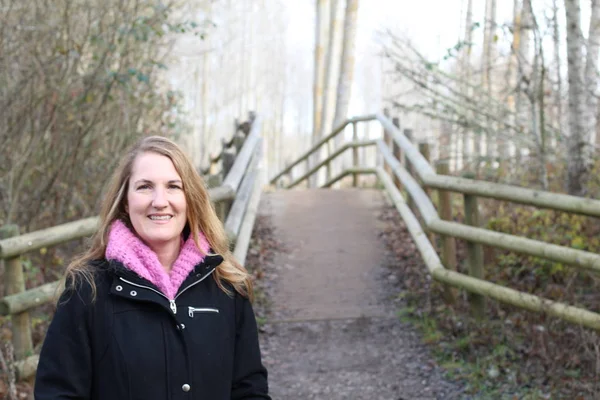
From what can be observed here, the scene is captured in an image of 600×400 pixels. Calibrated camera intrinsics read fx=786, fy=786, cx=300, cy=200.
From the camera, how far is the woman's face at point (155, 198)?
239 centimetres

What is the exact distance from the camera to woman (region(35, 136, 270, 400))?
7.26 ft

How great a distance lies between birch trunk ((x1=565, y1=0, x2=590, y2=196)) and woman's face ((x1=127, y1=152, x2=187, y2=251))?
504 cm

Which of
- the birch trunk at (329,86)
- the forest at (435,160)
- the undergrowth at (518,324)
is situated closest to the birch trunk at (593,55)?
the forest at (435,160)

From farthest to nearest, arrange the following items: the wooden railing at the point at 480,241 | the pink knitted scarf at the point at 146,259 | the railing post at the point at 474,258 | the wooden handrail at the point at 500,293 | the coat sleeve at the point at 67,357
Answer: the railing post at the point at 474,258 < the wooden railing at the point at 480,241 < the wooden handrail at the point at 500,293 < the pink knitted scarf at the point at 146,259 < the coat sleeve at the point at 67,357

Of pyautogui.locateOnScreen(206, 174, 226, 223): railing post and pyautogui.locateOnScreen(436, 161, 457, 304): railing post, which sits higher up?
pyautogui.locateOnScreen(206, 174, 226, 223): railing post

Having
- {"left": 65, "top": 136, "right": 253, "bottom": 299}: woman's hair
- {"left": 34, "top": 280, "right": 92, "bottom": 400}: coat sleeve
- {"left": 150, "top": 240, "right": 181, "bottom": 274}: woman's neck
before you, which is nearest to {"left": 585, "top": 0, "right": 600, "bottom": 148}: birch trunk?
{"left": 65, "top": 136, "right": 253, "bottom": 299}: woman's hair

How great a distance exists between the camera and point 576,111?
6707mm

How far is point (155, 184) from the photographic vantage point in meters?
2.41

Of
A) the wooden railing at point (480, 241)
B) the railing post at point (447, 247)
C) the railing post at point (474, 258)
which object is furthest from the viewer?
the railing post at point (447, 247)

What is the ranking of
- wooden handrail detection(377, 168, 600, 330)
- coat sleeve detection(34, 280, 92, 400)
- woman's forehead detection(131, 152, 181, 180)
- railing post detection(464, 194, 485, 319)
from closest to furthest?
coat sleeve detection(34, 280, 92, 400), woman's forehead detection(131, 152, 181, 180), wooden handrail detection(377, 168, 600, 330), railing post detection(464, 194, 485, 319)

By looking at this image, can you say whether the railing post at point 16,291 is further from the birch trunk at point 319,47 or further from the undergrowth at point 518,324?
the birch trunk at point 319,47

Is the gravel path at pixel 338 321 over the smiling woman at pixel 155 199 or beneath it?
beneath

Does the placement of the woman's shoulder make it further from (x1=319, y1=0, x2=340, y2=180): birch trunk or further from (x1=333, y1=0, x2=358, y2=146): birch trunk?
(x1=319, y1=0, x2=340, y2=180): birch trunk

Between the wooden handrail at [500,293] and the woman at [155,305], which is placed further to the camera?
the wooden handrail at [500,293]
